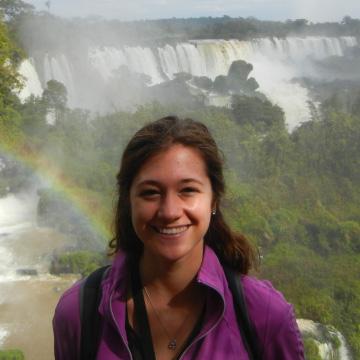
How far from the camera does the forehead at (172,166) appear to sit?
3.85 feet

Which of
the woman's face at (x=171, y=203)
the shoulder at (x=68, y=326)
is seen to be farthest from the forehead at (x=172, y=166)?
the shoulder at (x=68, y=326)

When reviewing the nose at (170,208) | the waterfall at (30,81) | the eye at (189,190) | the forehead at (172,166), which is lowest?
the nose at (170,208)

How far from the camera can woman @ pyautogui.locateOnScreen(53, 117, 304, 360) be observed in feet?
3.76

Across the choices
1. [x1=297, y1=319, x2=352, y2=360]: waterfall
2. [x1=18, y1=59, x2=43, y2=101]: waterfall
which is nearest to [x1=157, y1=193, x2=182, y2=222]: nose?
[x1=297, y1=319, x2=352, y2=360]: waterfall

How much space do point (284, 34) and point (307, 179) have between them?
25.2 metres

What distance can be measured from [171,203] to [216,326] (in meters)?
0.31

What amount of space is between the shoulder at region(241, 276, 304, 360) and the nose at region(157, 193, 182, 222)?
11.0 inches

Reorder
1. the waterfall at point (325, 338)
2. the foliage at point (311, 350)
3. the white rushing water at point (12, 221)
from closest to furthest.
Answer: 1. the foliage at point (311, 350)
2. the waterfall at point (325, 338)
3. the white rushing water at point (12, 221)

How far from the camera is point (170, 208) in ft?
3.76

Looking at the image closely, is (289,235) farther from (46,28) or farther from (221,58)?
(221,58)

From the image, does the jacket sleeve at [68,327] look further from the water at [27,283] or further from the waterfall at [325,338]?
the water at [27,283]

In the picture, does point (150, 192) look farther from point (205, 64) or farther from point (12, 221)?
point (205, 64)

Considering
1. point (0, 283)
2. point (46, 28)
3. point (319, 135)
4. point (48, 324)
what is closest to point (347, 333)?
point (48, 324)

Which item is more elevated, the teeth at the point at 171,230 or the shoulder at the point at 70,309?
the teeth at the point at 171,230
